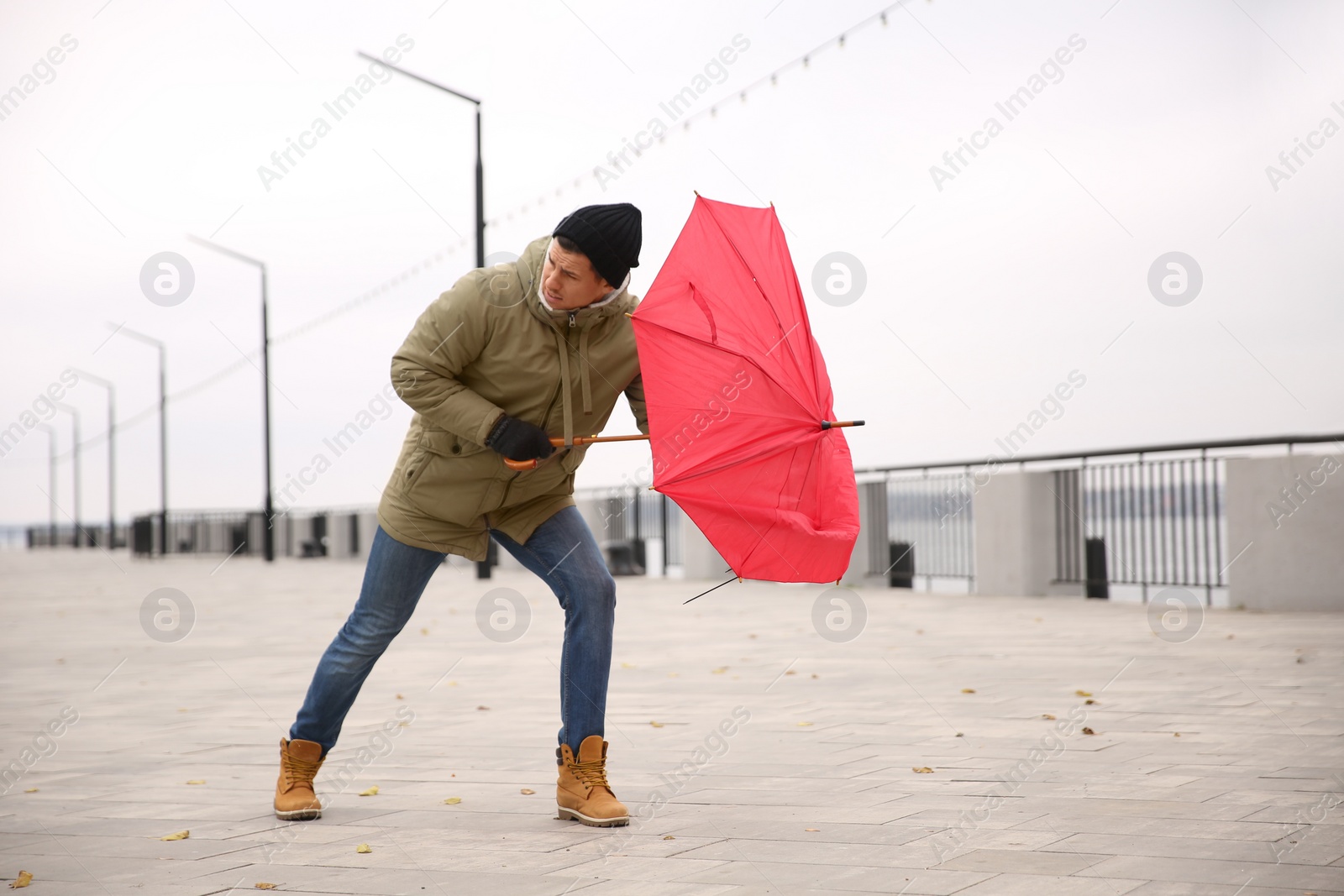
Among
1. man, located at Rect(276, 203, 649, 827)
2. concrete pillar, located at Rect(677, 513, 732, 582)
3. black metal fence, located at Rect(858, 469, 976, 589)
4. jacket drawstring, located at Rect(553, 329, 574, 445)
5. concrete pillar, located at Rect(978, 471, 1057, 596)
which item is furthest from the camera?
concrete pillar, located at Rect(677, 513, 732, 582)

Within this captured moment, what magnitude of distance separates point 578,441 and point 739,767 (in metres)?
1.72

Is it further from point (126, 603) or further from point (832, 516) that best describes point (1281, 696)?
point (126, 603)

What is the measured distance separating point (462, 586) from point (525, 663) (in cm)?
1041

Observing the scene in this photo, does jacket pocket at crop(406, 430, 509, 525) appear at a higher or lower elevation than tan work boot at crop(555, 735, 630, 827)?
higher

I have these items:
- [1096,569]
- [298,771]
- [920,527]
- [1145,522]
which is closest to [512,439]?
[298,771]

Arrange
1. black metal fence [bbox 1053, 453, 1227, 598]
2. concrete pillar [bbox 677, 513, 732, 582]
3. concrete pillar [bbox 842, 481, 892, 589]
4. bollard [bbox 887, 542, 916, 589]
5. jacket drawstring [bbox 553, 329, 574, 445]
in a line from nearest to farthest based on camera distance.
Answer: jacket drawstring [bbox 553, 329, 574, 445] → black metal fence [bbox 1053, 453, 1227, 598] → bollard [bbox 887, 542, 916, 589] → concrete pillar [bbox 842, 481, 892, 589] → concrete pillar [bbox 677, 513, 732, 582]

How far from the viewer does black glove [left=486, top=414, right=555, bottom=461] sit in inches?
150

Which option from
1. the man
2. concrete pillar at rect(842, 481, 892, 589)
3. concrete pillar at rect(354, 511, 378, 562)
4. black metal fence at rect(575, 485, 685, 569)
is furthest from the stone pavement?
concrete pillar at rect(354, 511, 378, 562)

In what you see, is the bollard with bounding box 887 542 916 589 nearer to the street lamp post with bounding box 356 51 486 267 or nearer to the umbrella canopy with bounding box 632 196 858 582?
the street lamp post with bounding box 356 51 486 267

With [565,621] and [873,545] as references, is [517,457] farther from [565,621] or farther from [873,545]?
[873,545]

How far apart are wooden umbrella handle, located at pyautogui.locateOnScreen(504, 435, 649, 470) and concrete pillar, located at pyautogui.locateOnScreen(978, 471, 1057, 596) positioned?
10.6 m

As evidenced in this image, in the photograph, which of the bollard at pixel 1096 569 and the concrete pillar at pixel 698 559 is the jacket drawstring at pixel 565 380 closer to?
the bollard at pixel 1096 569

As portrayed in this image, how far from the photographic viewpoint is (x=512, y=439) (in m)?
3.81

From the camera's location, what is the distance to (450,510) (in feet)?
13.4
